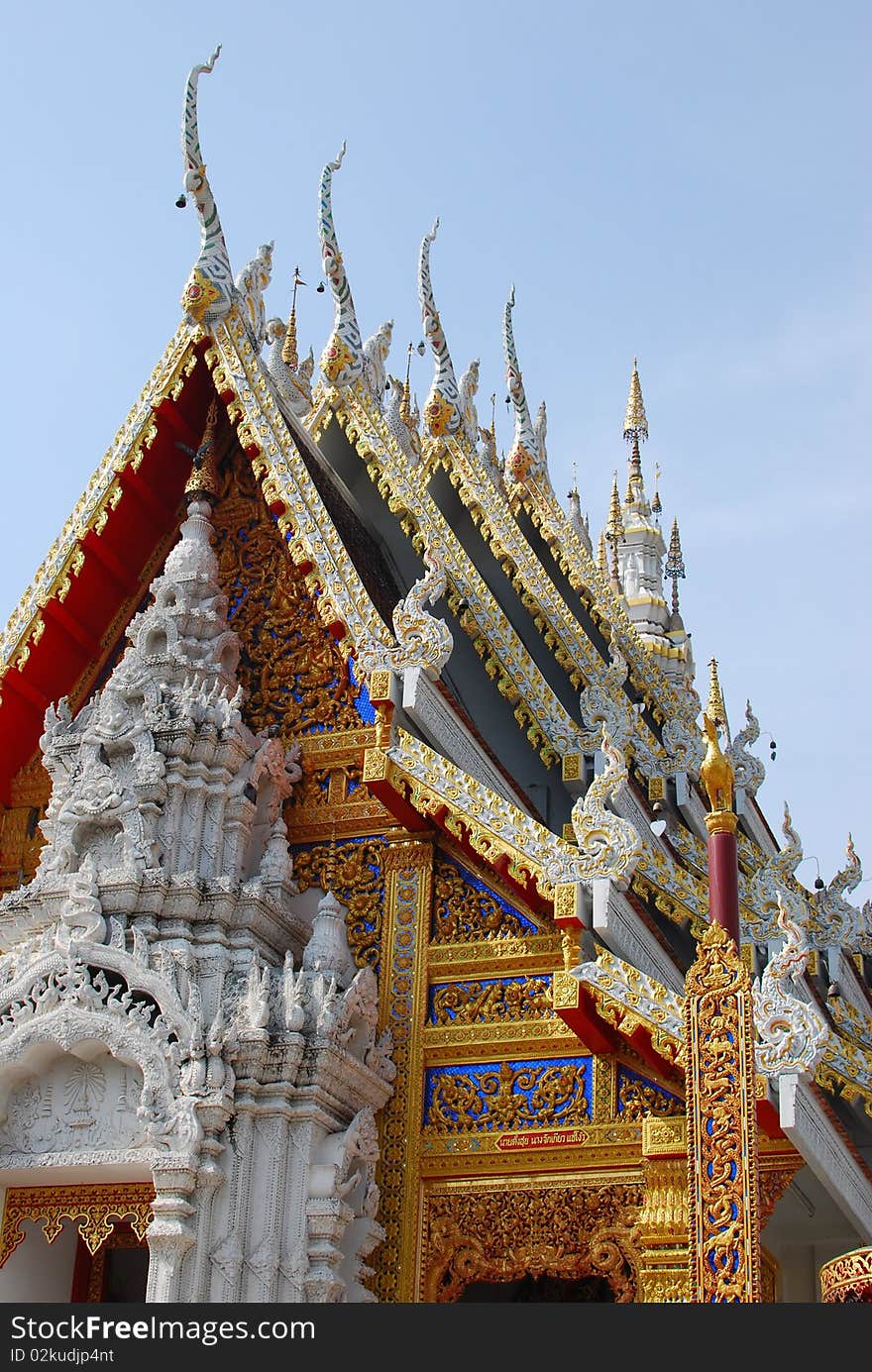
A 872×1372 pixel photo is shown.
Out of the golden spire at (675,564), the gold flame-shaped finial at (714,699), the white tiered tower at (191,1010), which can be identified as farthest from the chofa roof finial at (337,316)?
the golden spire at (675,564)

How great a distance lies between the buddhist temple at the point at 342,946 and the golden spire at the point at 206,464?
23 mm

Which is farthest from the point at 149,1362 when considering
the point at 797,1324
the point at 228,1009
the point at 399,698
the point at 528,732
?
the point at 528,732

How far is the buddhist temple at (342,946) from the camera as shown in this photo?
6.80 meters

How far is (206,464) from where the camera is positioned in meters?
9.22

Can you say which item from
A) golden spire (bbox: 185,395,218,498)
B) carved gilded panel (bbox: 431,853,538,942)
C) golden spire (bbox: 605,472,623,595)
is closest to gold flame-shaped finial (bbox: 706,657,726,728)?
carved gilded panel (bbox: 431,853,538,942)

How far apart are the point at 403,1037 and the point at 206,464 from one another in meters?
3.17

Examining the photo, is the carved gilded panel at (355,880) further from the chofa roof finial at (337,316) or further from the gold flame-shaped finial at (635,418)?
the gold flame-shaped finial at (635,418)

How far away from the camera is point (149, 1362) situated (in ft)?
16.3

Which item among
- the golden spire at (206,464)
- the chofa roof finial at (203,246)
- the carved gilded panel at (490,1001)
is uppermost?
the chofa roof finial at (203,246)

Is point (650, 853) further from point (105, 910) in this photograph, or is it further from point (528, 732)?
point (105, 910)

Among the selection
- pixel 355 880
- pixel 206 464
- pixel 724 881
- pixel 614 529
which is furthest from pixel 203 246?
pixel 614 529

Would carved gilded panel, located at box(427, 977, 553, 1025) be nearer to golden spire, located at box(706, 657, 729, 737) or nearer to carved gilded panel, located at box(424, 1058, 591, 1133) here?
carved gilded panel, located at box(424, 1058, 591, 1133)

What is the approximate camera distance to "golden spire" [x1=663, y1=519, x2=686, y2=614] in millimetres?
18925

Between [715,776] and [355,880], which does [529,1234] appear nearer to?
[355,880]
